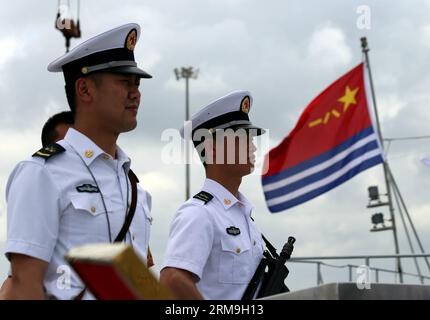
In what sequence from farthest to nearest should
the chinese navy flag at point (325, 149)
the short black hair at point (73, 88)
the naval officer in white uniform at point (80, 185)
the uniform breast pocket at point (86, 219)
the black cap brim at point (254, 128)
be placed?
1. the chinese navy flag at point (325, 149)
2. the black cap brim at point (254, 128)
3. the short black hair at point (73, 88)
4. the uniform breast pocket at point (86, 219)
5. the naval officer in white uniform at point (80, 185)

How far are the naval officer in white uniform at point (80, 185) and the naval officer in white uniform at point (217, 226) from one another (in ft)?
1.99

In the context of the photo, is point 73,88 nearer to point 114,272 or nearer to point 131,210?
point 131,210

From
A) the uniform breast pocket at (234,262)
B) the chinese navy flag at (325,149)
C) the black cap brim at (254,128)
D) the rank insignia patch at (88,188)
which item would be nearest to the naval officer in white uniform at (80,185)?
the rank insignia patch at (88,188)

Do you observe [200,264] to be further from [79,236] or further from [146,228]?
[79,236]

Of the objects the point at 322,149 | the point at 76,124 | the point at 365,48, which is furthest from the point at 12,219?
the point at 365,48

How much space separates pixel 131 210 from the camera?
283 centimetres

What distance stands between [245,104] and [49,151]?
2147 mm

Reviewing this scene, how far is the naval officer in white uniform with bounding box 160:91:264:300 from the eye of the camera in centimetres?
364

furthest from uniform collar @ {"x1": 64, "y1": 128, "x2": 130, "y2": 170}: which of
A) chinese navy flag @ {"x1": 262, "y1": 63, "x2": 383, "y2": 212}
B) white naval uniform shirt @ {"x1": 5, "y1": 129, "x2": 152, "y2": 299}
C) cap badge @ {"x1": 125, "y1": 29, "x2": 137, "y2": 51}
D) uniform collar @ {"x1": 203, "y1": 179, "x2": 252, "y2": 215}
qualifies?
chinese navy flag @ {"x1": 262, "y1": 63, "x2": 383, "y2": 212}

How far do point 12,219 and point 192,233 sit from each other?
1334 mm

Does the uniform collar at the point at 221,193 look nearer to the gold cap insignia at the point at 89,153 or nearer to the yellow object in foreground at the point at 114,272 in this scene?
the gold cap insignia at the point at 89,153

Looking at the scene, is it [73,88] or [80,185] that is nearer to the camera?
[80,185]

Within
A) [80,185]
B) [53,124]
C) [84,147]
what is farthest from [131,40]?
[53,124]

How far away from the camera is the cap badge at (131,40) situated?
323 centimetres
